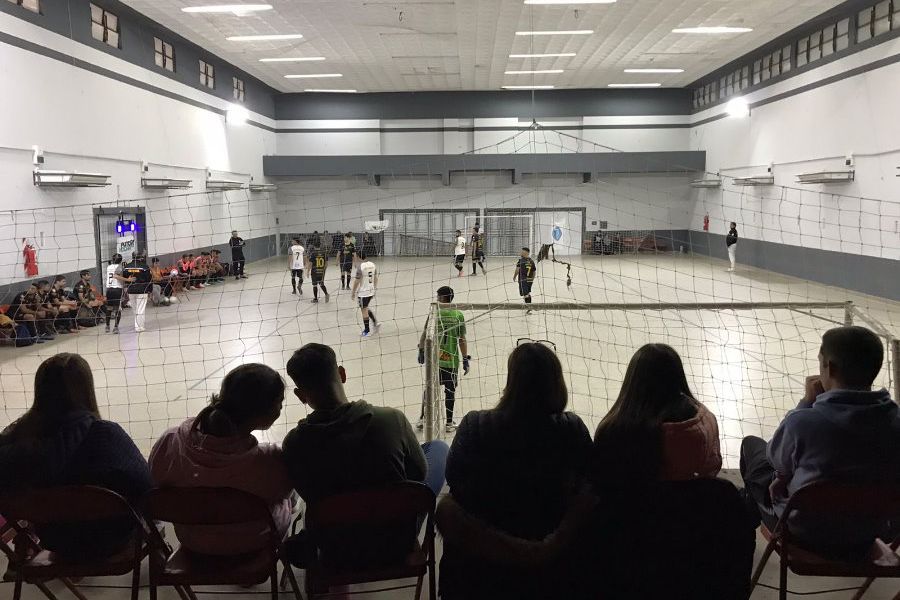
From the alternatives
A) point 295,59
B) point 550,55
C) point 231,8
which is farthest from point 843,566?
point 295,59

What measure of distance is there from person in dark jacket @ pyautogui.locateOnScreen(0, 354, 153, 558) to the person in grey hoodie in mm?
2520

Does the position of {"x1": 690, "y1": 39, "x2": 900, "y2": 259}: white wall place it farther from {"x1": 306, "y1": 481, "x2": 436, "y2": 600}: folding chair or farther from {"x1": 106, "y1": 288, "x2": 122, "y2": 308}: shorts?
{"x1": 106, "y1": 288, "x2": 122, "y2": 308}: shorts

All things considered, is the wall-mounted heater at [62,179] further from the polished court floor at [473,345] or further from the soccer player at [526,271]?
the soccer player at [526,271]

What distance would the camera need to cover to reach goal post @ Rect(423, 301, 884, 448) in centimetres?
555

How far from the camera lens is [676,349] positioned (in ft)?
30.5

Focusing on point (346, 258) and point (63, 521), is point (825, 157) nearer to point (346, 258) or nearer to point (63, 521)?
point (346, 258)

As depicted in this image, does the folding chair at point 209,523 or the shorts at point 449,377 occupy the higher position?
the folding chair at point 209,523

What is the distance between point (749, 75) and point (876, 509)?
872 inches

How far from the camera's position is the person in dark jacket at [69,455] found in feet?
8.20

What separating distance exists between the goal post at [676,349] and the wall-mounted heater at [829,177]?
4.88 m

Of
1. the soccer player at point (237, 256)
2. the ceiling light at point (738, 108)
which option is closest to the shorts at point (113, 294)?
the soccer player at point (237, 256)

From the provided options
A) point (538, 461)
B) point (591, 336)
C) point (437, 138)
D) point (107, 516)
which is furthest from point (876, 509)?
point (437, 138)

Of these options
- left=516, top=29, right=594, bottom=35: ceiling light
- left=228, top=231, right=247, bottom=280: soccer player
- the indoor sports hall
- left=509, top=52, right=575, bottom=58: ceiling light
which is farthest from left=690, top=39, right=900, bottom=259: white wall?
left=228, top=231, right=247, bottom=280: soccer player

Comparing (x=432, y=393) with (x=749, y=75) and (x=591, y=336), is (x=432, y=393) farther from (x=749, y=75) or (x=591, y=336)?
(x=749, y=75)
